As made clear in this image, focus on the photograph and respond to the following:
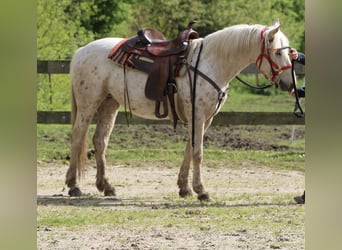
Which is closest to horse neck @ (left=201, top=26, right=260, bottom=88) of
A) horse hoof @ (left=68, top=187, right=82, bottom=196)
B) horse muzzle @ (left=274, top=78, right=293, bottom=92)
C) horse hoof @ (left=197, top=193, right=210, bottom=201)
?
horse muzzle @ (left=274, top=78, right=293, bottom=92)

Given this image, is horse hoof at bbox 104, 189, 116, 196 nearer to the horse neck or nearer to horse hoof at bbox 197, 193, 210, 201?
horse hoof at bbox 197, 193, 210, 201

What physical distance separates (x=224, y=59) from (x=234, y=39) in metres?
0.20

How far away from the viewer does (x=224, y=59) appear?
560 cm

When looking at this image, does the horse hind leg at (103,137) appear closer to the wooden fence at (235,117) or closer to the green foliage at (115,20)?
the wooden fence at (235,117)

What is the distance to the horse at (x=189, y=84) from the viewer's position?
5395mm

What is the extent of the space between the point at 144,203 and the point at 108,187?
21.1 inches

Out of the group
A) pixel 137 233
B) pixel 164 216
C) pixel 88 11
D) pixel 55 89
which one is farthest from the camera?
pixel 88 11

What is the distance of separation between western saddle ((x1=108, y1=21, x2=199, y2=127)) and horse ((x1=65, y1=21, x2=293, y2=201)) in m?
0.07

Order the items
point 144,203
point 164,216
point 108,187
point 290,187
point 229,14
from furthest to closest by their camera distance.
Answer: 1. point 229,14
2. point 290,187
3. point 108,187
4. point 144,203
5. point 164,216

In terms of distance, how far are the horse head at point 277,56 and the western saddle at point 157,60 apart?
0.67m

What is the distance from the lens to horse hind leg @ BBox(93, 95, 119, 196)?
590cm
